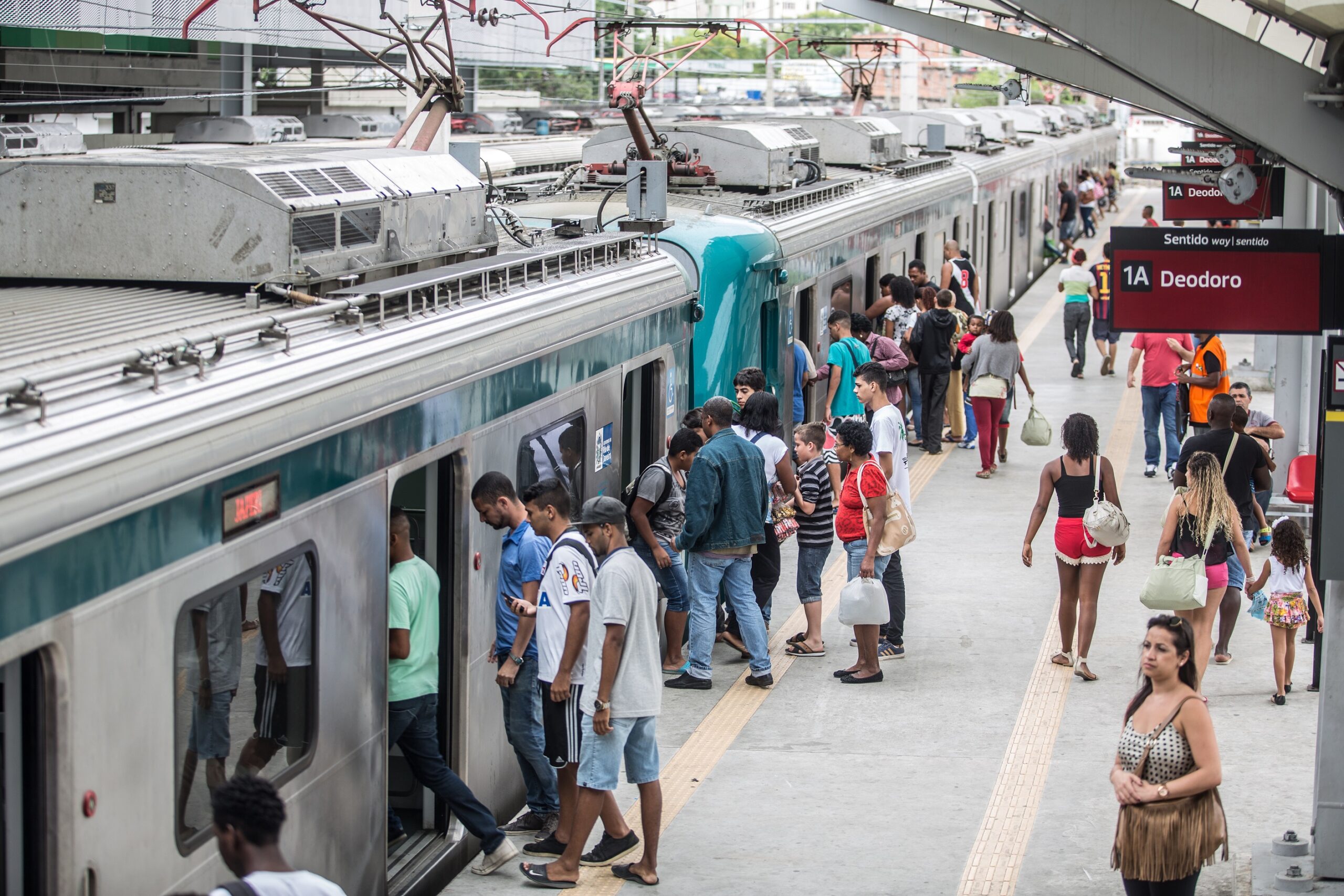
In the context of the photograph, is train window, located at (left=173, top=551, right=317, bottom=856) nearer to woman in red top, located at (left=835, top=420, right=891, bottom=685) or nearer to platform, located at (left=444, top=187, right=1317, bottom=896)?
platform, located at (left=444, top=187, right=1317, bottom=896)

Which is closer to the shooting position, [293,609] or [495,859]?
[293,609]

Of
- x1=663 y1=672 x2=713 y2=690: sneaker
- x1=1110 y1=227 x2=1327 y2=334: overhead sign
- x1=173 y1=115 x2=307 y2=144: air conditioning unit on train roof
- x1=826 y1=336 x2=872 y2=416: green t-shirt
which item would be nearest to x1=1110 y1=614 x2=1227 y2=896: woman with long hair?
x1=1110 y1=227 x2=1327 y2=334: overhead sign

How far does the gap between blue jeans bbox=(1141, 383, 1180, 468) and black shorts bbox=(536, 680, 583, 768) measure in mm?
8861

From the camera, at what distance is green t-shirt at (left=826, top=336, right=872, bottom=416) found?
42.7ft

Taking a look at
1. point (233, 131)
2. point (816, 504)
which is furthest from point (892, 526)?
point (233, 131)

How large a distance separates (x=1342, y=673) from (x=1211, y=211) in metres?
6.24

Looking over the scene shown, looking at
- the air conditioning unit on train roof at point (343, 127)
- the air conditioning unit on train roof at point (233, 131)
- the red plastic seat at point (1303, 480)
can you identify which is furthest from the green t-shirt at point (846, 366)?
the air conditioning unit on train roof at point (343, 127)

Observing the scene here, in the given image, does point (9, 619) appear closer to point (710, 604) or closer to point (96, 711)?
point (96, 711)

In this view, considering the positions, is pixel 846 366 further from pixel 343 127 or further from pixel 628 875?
pixel 343 127

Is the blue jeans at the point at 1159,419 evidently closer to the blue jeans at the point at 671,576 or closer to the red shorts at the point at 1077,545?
the red shorts at the point at 1077,545

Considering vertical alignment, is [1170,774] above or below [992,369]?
below

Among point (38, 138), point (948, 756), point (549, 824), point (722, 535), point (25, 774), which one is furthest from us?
point (38, 138)

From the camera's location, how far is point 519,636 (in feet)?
21.6

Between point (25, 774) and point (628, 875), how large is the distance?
10.9ft
